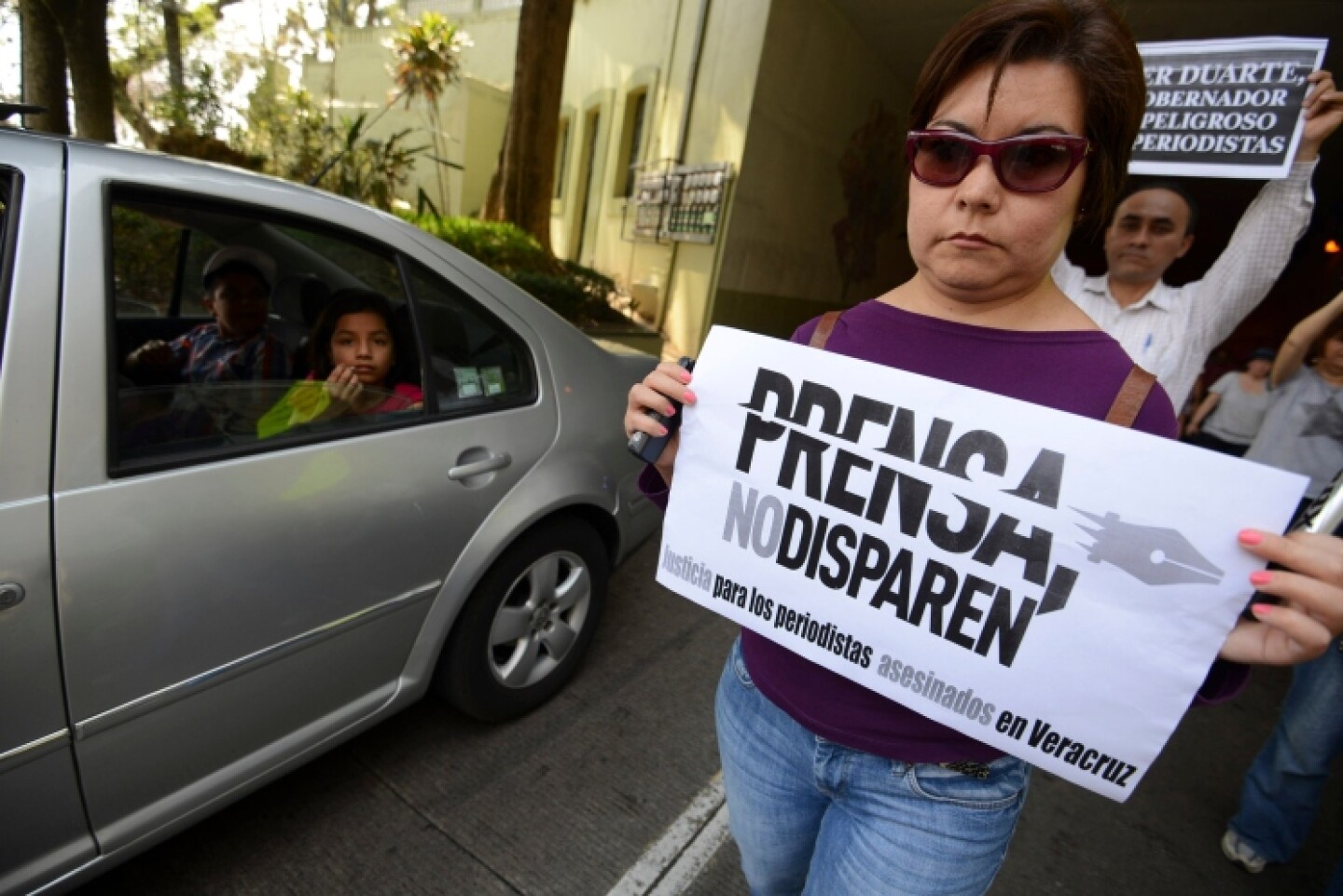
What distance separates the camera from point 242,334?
2477 millimetres

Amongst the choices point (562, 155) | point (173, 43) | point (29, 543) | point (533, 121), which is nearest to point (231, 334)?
point (29, 543)

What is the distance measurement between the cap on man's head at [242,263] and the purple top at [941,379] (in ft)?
7.10

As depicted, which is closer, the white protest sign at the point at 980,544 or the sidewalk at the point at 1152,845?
the white protest sign at the point at 980,544

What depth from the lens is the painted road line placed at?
193 cm

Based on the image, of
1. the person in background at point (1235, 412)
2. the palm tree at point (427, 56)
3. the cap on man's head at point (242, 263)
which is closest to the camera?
the cap on man's head at point (242, 263)

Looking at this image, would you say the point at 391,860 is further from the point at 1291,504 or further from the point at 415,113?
the point at 415,113

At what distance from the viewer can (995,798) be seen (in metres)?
1.05

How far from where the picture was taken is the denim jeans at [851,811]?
1.04 m

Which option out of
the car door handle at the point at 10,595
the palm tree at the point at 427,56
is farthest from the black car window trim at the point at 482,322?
the palm tree at the point at 427,56

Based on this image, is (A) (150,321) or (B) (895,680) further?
(A) (150,321)

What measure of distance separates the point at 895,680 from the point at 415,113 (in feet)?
65.1

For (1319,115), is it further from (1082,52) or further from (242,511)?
(242,511)

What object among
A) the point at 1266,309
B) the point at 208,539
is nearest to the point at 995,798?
the point at 208,539

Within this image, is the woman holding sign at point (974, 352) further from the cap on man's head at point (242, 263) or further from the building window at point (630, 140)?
the building window at point (630, 140)
